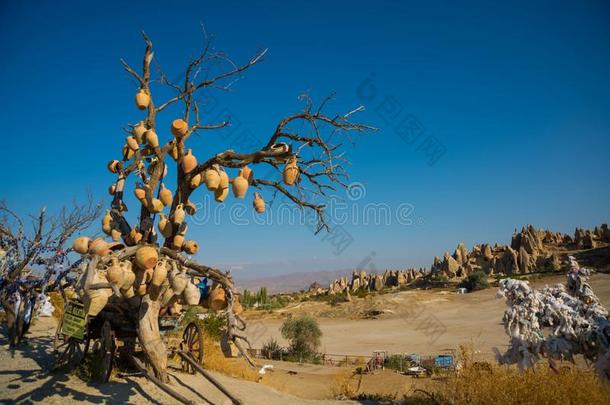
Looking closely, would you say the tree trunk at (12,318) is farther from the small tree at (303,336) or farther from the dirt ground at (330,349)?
the small tree at (303,336)

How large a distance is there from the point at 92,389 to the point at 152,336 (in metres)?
1.63

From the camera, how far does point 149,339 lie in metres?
7.69

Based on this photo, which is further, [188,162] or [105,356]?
[105,356]

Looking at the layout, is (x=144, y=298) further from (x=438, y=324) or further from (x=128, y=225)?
(x=438, y=324)

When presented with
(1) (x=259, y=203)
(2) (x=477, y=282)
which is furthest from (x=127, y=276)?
(2) (x=477, y=282)

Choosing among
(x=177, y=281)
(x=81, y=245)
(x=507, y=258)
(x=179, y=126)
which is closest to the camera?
(x=177, y=281)

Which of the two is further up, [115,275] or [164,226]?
[164,226]

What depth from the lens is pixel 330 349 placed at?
2867 cm

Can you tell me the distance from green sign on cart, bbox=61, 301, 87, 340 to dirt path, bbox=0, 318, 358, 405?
1.01 m

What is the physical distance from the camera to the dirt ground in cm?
800

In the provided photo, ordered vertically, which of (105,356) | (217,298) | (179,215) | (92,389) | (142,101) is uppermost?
(142,101)

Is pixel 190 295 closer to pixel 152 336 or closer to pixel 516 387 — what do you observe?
pixel 152 336

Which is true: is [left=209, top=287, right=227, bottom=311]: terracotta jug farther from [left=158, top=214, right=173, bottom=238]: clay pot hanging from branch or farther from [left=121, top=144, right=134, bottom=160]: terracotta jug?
[left=121, top=144, right=134, bottom=160]: terracotta jug

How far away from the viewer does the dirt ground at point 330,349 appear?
8.00m
